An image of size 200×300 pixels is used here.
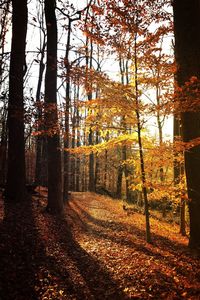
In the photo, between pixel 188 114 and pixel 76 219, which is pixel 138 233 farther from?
pixel 188 114

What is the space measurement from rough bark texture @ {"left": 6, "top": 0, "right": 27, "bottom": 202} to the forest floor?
1.03 meters

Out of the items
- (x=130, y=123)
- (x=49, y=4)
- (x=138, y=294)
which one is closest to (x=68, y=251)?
(x=138, y=294)

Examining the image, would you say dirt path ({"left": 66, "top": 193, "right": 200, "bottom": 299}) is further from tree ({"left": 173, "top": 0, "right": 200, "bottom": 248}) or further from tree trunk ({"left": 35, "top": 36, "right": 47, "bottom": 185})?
tree trunk ({"left": 35, "top": 36, "right": 47, "bottom": 185})

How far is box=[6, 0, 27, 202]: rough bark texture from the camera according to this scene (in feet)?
37.7

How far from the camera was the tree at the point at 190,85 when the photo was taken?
7.40 meters

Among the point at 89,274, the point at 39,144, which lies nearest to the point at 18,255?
the point at 89,274

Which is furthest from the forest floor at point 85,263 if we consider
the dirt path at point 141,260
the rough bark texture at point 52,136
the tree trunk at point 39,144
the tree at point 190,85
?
the tree trunk at point 39,144

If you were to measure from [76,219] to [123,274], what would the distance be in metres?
6.23

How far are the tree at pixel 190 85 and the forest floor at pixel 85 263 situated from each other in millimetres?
1497

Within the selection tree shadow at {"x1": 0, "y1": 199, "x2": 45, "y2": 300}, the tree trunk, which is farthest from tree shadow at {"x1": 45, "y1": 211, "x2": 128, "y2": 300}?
the tree trunk

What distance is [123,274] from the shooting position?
6734 millimetres

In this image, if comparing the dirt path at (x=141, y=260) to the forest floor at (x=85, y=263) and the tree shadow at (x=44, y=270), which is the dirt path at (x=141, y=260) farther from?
the tree shadow at (x=44, y=270)

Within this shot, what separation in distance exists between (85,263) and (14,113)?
6942 mm

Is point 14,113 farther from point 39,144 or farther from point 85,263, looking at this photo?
point 39,144
